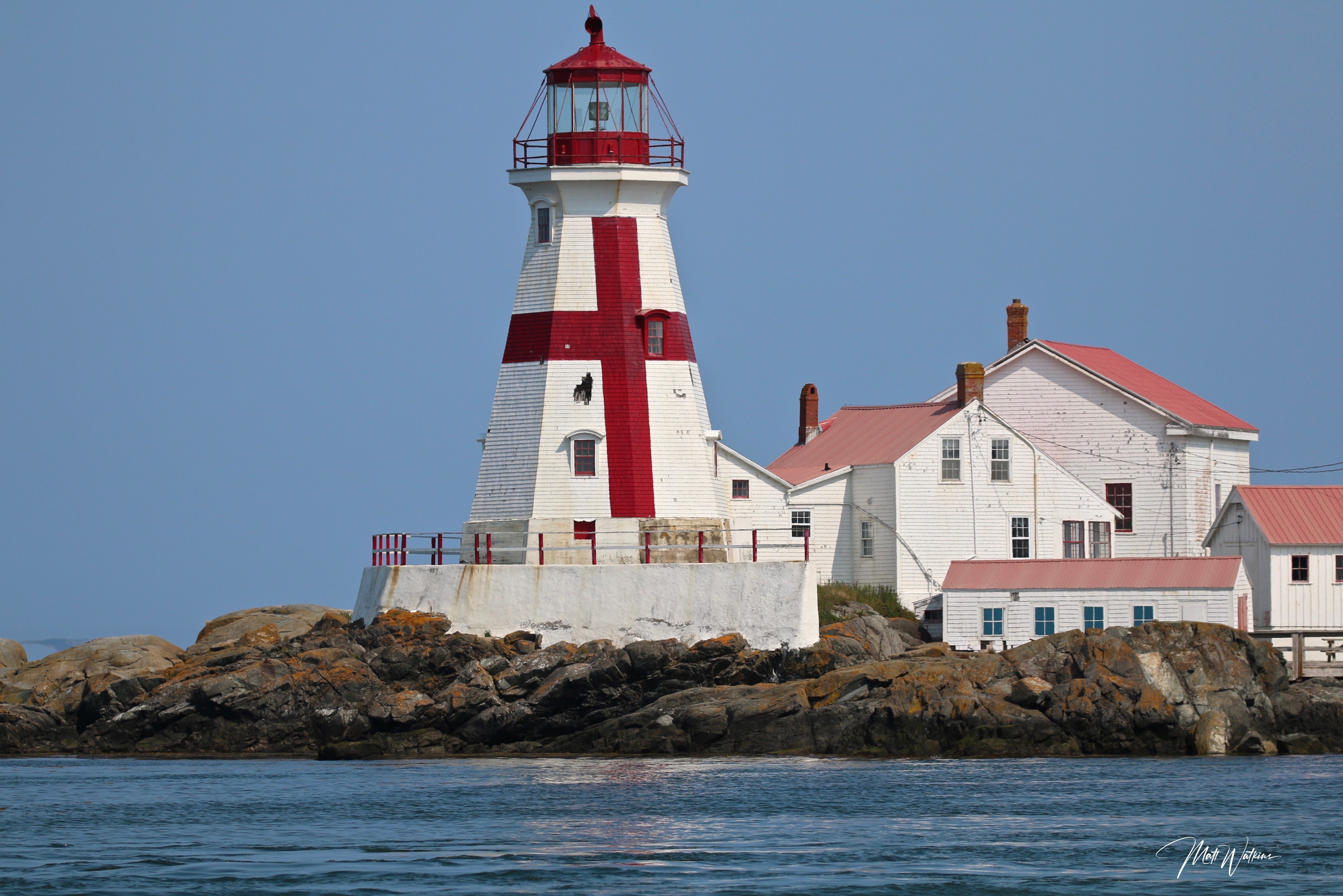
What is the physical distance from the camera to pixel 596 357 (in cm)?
3762

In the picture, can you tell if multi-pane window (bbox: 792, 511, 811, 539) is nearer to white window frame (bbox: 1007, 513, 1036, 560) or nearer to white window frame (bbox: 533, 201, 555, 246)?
white window frame (bbox: 1007, 513, 1036, 560)

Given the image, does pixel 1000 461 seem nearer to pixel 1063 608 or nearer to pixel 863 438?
pixel 863 438

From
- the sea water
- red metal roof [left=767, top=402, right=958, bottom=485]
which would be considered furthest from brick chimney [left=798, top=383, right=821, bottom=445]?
the sea water

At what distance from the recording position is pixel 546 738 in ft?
113

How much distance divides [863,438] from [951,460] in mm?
2798

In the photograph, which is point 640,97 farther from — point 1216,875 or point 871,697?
point 1216,875

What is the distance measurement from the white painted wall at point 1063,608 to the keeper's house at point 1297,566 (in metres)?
2.41

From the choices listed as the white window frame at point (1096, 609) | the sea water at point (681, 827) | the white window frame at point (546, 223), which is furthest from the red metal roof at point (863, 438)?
the sea water at point (681, 827)

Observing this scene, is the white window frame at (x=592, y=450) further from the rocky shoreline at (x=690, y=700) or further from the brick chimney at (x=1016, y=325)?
the brick chimney at (x=1016, y=325)

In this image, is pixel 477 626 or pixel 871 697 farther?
pixel 477 626

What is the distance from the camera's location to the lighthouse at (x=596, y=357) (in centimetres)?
3741


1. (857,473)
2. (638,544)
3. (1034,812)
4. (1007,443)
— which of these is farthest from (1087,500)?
(1034,812)

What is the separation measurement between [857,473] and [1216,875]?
21.5 metres

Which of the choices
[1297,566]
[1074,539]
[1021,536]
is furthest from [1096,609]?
[1074,539]
